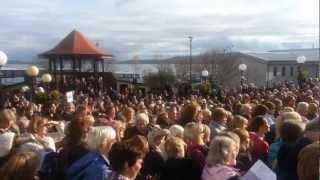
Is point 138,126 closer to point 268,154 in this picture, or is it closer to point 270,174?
point 268,154

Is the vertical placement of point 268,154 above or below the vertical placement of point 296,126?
below

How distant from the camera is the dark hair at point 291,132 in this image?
5.26 metres

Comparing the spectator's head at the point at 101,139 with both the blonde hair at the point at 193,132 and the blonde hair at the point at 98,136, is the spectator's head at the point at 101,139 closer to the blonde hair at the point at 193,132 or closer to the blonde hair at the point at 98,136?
the blonde hair at the point at 98,136

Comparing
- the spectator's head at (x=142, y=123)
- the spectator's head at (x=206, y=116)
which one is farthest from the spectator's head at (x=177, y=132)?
the spectator's head at (x=206, y=116)

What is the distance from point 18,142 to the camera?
5.45 metres

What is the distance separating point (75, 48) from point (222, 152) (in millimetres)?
36576

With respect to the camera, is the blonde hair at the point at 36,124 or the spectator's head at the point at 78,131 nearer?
the spectator's head at the point at 78,131

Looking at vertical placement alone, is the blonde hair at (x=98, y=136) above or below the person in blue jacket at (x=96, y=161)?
above

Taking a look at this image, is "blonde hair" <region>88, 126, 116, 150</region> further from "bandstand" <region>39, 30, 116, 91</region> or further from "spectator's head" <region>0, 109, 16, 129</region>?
"bandstand" <region>39, 30, 116, 91</region>

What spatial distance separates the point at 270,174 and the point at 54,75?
104 feet

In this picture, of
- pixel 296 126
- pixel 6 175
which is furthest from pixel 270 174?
pixel 6 175

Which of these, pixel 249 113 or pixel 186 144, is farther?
pixel 249 113

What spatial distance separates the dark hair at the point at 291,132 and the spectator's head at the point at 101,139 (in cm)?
181

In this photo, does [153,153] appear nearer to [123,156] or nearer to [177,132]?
[177,132]
